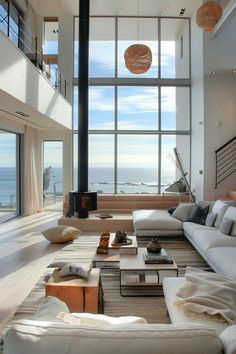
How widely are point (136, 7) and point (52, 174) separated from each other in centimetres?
570

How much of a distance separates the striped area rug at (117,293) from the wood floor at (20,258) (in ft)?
0.43

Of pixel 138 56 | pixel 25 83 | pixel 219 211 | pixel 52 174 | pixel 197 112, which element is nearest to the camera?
pixel 25 83

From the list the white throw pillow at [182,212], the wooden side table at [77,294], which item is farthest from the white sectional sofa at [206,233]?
the wooden side table at [77,294]

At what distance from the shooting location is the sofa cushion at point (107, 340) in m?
1.12

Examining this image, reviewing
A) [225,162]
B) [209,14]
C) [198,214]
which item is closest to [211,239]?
[198,214]

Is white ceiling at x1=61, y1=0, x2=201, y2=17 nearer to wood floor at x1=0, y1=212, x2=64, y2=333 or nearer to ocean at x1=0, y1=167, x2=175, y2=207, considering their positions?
ocean at x1=0, y1=167, x2=175, y2=207

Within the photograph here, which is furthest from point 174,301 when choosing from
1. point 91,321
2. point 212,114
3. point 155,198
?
point 212,114

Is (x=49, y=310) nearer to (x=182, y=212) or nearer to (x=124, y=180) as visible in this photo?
(x=182, y=212)

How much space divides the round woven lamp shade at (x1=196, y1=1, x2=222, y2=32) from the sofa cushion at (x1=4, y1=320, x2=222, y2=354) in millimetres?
4512

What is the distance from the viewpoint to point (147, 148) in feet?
33.3

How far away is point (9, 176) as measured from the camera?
8641mm

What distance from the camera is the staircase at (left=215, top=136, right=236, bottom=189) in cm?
872

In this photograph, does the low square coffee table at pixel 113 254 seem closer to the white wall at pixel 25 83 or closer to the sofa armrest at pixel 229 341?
the white wall at pixel 25 83

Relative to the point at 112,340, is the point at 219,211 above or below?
below
